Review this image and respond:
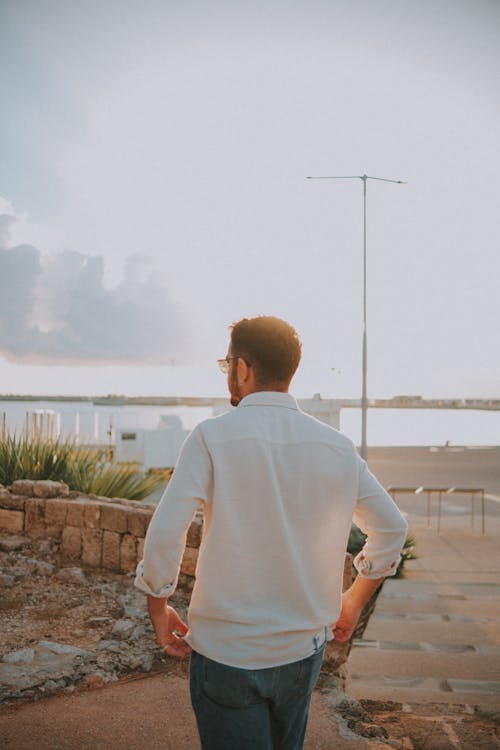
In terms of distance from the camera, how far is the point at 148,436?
894 inches

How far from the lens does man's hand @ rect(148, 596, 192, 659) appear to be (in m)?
1.82

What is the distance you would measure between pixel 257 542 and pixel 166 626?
0.45 m

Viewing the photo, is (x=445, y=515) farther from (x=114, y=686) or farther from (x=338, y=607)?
(x=338, y=607)

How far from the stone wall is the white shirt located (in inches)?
158

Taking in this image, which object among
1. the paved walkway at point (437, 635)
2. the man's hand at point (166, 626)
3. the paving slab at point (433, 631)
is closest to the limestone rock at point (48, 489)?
the paved walkway at point (437, 635)

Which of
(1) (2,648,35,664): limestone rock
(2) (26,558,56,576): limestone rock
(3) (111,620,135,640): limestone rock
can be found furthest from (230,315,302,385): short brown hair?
(2) (26,558,56,576): limestone rock

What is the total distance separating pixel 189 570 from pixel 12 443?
4.14 metres

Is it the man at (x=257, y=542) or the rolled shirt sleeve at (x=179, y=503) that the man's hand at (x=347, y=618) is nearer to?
the man at (x=257, y=542)

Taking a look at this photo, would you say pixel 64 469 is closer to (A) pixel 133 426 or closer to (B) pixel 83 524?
(B) pixel 83 524

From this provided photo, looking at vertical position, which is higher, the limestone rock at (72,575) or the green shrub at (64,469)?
the green shrub at (64,469)

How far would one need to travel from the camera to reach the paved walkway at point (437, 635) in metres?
5.23

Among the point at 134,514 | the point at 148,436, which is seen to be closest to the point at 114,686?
the point at 134,514

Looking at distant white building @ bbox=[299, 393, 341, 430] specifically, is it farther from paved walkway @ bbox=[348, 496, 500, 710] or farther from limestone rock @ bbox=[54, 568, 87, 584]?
limestone rock @ bbox=[54, 568, 87, 584]

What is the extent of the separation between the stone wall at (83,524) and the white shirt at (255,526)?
4.01 metres
